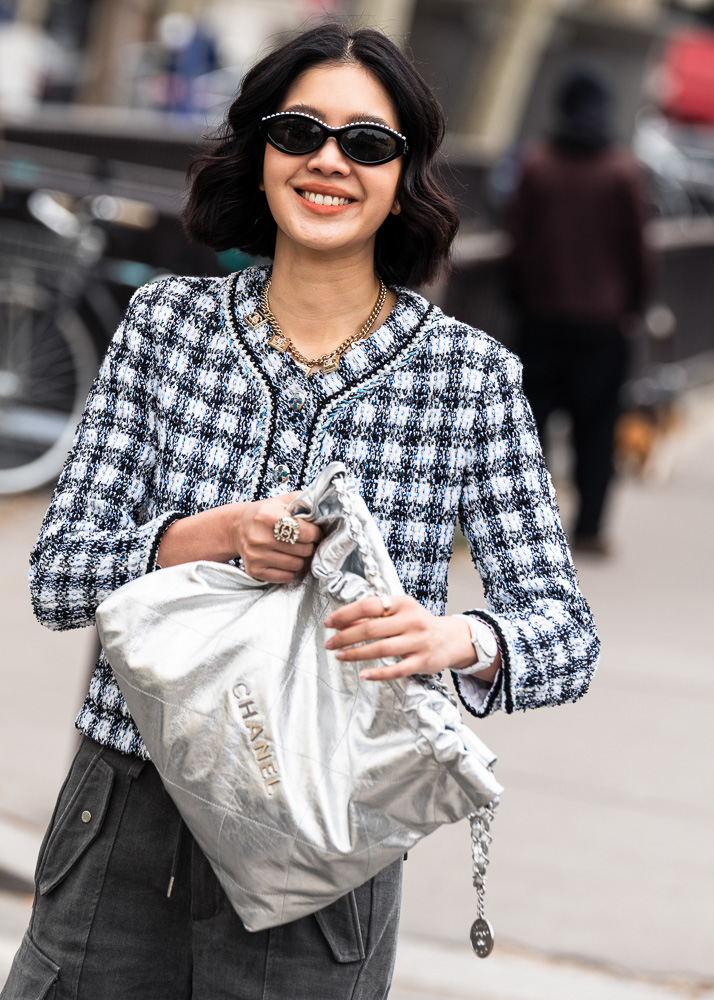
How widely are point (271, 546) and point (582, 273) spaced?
5.84m

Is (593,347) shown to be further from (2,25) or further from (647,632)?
Result: (2,25)

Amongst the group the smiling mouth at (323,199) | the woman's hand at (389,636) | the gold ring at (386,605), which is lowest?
the woman's hand at (389,636)

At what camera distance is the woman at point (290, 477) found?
193 centimetres

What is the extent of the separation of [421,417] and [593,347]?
5722 mm

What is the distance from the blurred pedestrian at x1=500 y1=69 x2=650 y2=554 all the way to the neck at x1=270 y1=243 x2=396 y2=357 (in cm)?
537

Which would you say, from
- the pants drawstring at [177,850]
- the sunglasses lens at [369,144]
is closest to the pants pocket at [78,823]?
the pants drawstring at [177,850]

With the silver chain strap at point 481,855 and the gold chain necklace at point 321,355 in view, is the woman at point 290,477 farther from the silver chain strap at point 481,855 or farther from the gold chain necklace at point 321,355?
the silver chain strap at point 481,855

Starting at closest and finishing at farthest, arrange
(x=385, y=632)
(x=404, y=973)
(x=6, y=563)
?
(x=385, y=632) < (x=404, y=973) < (x=6, y=563)

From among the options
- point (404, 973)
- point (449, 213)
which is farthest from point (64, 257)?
point (449, 213)

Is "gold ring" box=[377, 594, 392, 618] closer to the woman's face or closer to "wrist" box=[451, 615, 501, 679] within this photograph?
"wrist" box=[451, 615, 501, 679]

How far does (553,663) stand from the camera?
191 centimetres

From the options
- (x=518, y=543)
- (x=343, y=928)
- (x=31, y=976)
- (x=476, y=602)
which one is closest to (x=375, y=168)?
(x=518, y=543)

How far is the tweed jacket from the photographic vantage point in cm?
194

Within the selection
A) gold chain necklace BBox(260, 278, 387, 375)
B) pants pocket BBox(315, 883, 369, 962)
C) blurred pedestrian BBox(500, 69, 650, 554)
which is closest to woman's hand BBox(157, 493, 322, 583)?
gold chain necklace BBox(260, 278, 387, 375)
